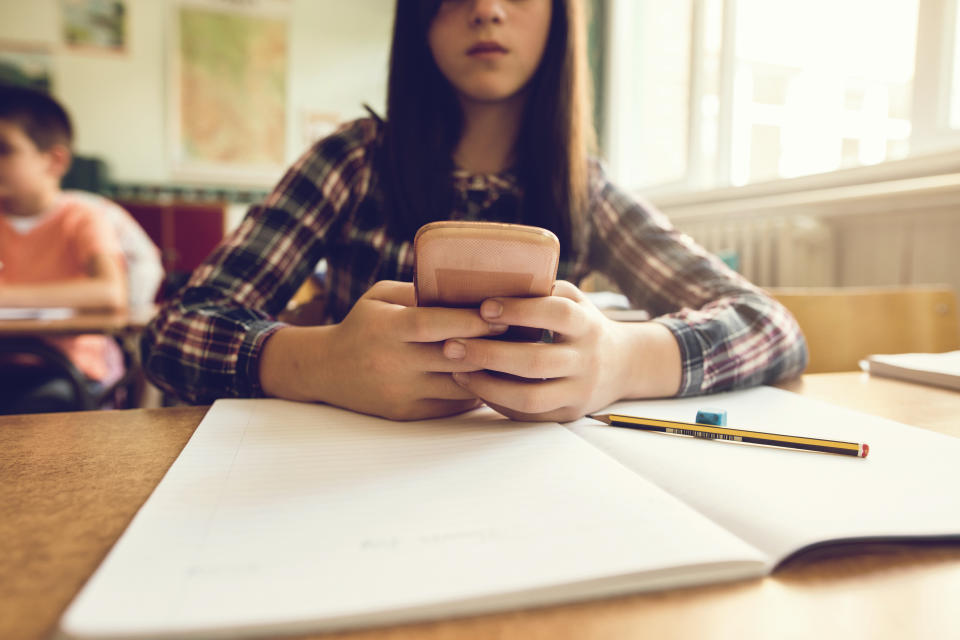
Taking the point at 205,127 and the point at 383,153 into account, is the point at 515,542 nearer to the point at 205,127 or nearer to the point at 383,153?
the point at 383,153

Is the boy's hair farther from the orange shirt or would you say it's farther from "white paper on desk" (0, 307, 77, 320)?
"white paper on desk" (0, 307, 77, 320)

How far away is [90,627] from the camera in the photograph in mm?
178

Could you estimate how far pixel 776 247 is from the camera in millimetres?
1751

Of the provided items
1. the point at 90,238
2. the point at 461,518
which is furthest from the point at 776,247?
the point at 90,238

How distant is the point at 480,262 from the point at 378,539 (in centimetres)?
18

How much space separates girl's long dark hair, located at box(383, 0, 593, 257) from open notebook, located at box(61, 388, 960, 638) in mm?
439

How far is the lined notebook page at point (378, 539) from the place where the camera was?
195 mm

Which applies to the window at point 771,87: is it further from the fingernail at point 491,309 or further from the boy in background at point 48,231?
the boy in background at point 48,231

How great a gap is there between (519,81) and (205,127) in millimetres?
3765

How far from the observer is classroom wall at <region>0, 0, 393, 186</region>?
367 cm

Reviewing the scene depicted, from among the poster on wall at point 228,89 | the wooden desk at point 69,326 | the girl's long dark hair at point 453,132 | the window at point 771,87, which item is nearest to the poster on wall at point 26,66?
the poster on wall at point 228,89

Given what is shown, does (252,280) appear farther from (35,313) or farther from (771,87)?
(771,87)

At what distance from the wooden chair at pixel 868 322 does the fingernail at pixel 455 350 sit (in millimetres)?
694

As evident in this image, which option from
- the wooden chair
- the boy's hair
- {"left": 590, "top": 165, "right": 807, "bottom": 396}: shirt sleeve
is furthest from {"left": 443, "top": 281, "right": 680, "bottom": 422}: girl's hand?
the boy's hair
